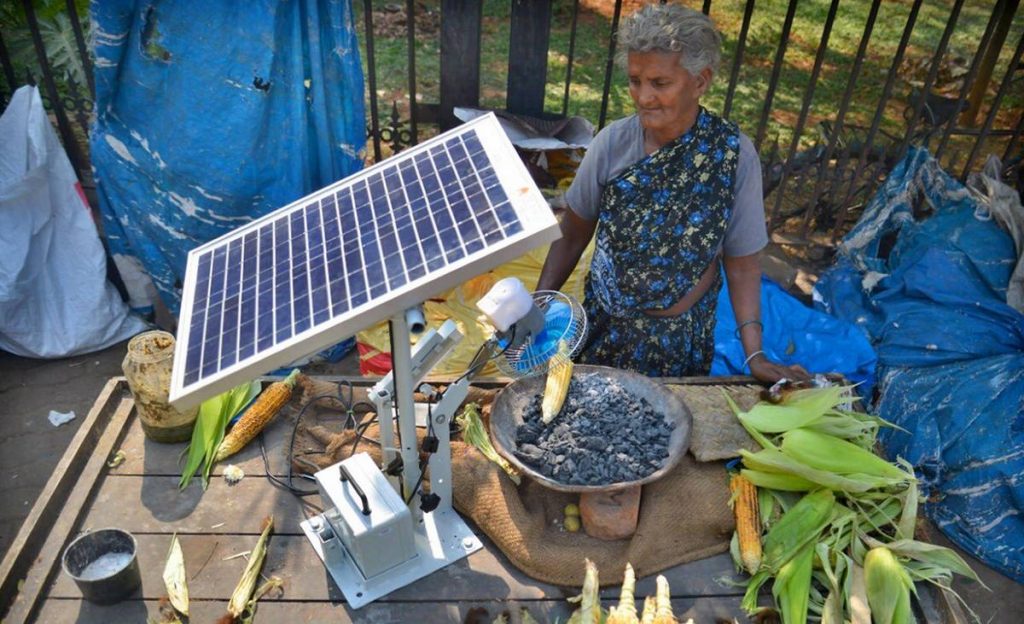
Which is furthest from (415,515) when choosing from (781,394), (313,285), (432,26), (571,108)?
(432,26)

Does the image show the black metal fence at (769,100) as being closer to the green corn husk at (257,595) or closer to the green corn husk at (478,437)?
the green corn husk at (478,437)

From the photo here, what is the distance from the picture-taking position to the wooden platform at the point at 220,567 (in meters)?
2.24

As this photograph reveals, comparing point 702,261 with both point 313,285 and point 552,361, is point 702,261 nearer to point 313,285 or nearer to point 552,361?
point 552,361

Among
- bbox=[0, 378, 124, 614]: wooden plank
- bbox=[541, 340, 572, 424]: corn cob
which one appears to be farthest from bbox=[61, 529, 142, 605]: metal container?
bbox=[541, 340, 572, 424]: corn cob

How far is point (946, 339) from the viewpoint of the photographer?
14.8 ft

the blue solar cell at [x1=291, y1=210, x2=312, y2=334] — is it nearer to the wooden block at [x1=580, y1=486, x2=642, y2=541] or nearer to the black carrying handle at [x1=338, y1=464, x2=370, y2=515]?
the black carrying handle at [x1=338, y1=464, x2=370, y2=515]

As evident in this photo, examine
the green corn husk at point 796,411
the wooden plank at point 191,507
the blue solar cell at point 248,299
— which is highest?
the blue solar cell at point 248,299

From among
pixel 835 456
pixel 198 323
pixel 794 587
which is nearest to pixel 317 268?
pixel 198 323

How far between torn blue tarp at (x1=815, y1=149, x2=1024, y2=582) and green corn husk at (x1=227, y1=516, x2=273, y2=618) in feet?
9.59

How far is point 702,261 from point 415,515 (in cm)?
156

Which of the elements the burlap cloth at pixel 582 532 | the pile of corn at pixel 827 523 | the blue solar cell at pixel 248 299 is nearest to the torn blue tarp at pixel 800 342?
the pile of corn at pixel 827 523

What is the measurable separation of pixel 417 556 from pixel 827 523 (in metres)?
1.38

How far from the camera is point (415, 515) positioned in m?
2.43

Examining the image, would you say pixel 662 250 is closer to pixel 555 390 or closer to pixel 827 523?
pixel 555 390
